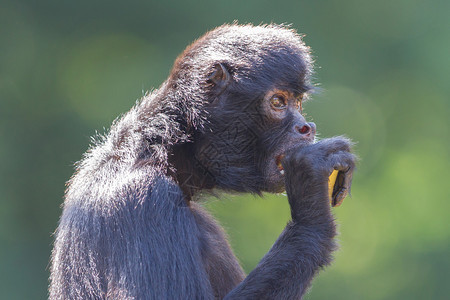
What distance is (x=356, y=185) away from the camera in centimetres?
1647

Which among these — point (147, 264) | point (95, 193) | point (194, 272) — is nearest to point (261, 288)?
point (194, 272)

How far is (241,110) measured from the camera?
579cm

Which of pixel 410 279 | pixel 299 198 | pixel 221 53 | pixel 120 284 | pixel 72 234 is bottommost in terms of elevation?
pixel 120 284

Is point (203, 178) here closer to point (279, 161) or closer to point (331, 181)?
point (279, 161)

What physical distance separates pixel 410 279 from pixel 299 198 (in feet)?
40.6

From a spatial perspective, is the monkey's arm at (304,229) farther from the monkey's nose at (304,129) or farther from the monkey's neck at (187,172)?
the monkey's neck at (187,172)

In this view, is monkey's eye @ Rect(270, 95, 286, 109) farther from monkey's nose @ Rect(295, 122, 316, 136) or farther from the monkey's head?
monkey's nose @ Rect(295, 122, 316, 136)

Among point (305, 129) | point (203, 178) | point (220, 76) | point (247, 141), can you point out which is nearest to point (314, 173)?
point (305, 129)

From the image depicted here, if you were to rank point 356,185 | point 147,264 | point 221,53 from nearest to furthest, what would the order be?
point 147,264, point 221,53, point 356,185

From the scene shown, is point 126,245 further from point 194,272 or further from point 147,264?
point 194,272

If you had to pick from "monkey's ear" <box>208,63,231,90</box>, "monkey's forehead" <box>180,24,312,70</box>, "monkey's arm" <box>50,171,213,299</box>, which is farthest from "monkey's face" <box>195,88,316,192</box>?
"monkey's arm" <box>50,171,213,299</box>

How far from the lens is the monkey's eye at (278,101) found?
5.83 metres

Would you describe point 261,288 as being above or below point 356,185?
below

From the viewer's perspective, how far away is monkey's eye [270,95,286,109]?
5832 mm
